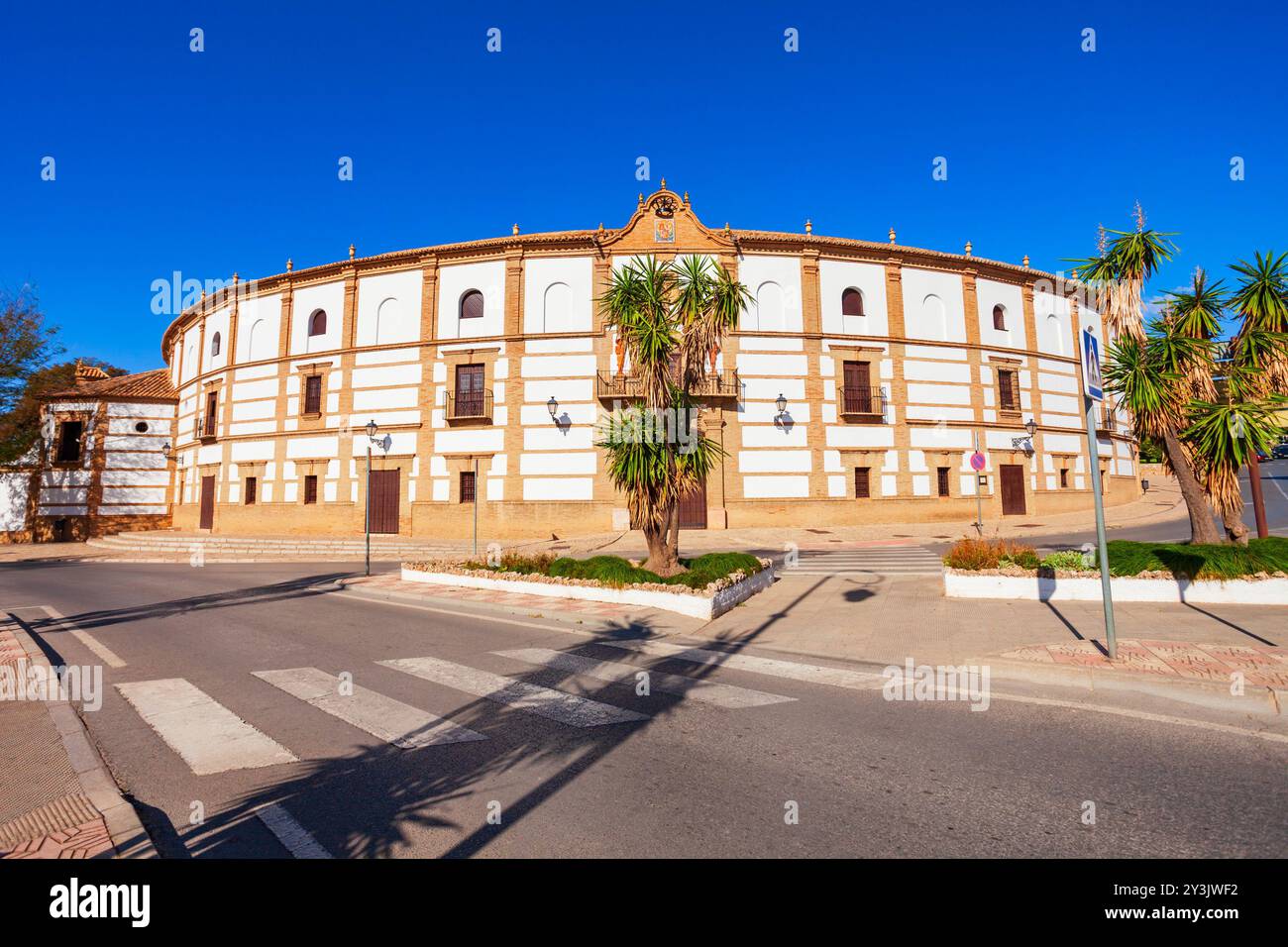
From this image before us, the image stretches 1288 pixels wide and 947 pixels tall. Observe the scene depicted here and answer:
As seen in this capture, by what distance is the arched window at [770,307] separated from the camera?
27.6 m

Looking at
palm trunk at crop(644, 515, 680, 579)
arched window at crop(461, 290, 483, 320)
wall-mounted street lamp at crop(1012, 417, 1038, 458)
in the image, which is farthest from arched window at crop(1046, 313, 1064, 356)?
palm trunk at crop(644, 515, 680, 579)

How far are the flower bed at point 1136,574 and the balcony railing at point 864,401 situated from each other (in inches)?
669

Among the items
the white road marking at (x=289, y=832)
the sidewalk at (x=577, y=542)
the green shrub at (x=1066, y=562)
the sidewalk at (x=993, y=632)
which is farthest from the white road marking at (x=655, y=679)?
the sidewalk at (x=577, y=542)

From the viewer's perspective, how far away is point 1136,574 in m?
9.90

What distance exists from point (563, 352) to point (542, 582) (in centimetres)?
1669

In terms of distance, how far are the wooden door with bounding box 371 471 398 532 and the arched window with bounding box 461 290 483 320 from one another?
7971 mm

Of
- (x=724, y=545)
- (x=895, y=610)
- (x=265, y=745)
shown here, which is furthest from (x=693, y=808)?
(x=724, y=545)

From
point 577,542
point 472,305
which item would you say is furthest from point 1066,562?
point 472,305

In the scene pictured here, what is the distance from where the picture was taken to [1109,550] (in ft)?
35.8

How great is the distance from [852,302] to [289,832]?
2964 cm

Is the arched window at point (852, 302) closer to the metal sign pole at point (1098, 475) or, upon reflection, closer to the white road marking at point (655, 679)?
the metal sign pole at point (1098, 475)

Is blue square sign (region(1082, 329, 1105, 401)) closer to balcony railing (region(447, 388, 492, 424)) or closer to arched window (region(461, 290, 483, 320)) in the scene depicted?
balcony railing (region(447, 388, 492, 424))

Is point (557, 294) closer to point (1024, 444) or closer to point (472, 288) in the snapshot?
point (472, 288)

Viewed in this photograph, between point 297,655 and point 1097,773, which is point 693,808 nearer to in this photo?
point 1097,773
